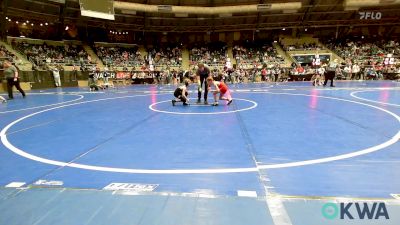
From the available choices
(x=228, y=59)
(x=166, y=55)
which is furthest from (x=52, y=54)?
(x=228, y=59)

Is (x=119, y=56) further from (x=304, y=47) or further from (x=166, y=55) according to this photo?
(x=304, y=47)

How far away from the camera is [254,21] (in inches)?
1415

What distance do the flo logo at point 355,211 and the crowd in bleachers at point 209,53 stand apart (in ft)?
107

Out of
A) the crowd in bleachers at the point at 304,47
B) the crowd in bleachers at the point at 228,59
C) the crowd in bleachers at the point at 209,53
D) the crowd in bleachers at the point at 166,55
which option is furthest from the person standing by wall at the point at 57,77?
the crowd in bleachers at the point at 304,47

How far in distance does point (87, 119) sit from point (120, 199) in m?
5.67

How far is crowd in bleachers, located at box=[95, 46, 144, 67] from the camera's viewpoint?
3262 cm

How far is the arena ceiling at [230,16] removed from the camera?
95.9ft

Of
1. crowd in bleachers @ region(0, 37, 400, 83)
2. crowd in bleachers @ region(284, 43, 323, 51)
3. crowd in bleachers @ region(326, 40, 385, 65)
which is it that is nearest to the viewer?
crowd in bleachers @ region(0, 37, 400, 83)

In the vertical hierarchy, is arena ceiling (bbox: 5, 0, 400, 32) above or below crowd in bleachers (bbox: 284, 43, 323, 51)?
above

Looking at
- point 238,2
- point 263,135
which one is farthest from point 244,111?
point 238,2

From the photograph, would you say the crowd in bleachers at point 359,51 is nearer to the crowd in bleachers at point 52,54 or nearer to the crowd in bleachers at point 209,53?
the crowd in bleachers at point 209,53

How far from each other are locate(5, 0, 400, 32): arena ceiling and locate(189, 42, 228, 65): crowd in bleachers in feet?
8.20

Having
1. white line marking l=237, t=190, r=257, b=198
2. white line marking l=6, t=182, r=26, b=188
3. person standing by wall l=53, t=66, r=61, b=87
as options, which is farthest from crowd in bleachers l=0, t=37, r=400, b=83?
white line marking l=237, t=190, r=257, b=198

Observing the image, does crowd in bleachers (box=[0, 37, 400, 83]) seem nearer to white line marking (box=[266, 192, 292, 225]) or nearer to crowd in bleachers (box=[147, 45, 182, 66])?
crowd in bleachers (box=[147, 45, 182, 66])
